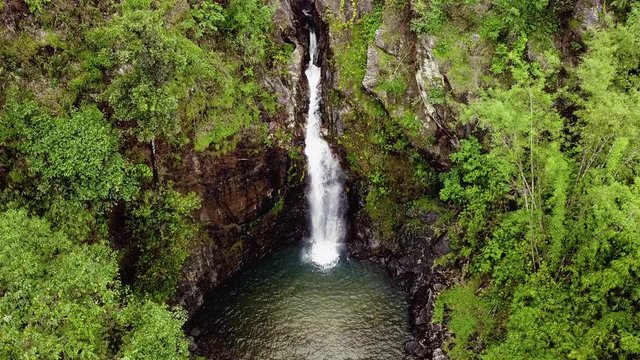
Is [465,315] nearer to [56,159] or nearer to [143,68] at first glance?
[143,68]

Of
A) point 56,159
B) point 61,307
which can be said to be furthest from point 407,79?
point 61,307

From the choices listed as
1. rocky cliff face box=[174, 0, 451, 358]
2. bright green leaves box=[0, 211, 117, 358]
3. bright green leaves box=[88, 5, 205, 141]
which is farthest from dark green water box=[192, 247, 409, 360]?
bright green leaves box=[88, 5, 205, 141]

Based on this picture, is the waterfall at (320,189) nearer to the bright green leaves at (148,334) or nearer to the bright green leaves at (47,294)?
the bright green leaves at (148,334)

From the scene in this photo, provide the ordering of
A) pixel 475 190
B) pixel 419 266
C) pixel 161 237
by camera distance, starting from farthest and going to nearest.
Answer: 1. pixel 419 266
2. pixel 475 190
3. pixel 161 237

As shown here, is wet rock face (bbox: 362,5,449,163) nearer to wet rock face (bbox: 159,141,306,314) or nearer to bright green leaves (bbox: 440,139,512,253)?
bright green leaves (bbox: 440,139,512,253)

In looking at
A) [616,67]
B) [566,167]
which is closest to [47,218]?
[566,167]

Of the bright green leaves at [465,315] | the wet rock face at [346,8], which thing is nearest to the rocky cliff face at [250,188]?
the wet rock face at [346,8]
